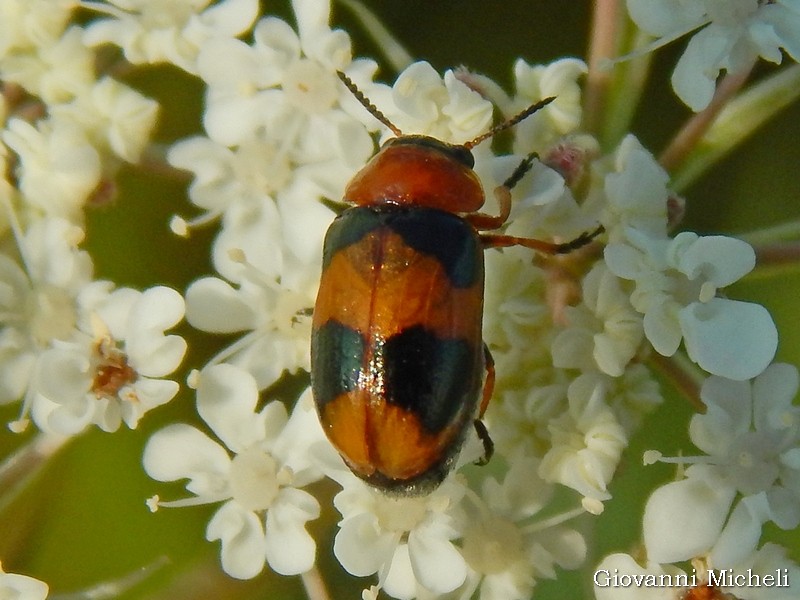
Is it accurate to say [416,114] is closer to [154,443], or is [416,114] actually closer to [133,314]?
[133,314]

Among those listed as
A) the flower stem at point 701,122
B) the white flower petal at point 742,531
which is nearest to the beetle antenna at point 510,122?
the flower stem at point 701,122

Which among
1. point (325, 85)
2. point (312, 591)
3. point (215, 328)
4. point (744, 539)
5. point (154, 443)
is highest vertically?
point (325, 85)

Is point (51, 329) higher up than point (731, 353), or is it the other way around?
point (731, 353)

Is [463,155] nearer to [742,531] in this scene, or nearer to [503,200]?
[503,200]

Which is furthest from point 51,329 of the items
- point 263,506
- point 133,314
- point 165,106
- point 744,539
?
point 744,539

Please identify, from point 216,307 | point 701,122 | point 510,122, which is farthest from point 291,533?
point 701,122

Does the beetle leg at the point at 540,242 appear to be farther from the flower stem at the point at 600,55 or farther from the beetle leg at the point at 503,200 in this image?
the flower stem at the point at 600,55
